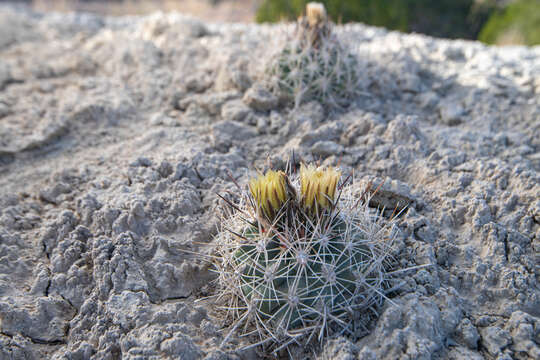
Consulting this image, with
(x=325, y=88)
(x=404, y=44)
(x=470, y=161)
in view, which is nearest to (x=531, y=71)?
(x=404, y=44)

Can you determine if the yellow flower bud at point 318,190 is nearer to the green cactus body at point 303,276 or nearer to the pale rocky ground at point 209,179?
the green cactus body at point 303,276

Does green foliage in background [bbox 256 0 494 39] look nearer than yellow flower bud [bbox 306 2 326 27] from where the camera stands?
No

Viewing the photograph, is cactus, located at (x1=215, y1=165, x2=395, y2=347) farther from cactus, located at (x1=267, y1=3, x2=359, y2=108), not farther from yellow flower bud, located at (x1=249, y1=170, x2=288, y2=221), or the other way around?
cactus, located at (x1=267, y1=3, x2=359, y2=108)

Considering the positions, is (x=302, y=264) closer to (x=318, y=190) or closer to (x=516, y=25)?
(x=318, y=190)

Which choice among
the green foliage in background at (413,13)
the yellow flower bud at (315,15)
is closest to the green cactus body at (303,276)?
the yellow flower bud at (315,15)

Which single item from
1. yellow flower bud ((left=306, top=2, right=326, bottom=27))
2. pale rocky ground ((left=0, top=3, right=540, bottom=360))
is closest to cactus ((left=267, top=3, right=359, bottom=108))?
yellow flower bud ((left=306, top=2, right=326, bottom=27))

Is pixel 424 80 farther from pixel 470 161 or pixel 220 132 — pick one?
pixel 220 132

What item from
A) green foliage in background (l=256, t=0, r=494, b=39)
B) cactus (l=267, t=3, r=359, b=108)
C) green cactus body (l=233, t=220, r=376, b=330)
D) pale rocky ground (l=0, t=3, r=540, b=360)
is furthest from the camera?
green foliage in background (l=256, t=0, r=494, b=39)
